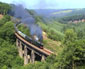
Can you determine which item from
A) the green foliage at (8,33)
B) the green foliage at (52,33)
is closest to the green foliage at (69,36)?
the green foliage at (8,33)

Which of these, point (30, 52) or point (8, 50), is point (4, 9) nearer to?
point (8, 50)

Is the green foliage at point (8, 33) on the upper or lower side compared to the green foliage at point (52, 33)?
upper

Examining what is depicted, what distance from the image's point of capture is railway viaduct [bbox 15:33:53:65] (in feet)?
86.3

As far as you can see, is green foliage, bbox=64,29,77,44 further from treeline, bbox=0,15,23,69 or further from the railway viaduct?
treeline, bbox=0,15,23,69

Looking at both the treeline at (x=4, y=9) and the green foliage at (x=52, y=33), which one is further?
the treeline at (x=4, y=9)

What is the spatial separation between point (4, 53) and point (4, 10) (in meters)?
42.1

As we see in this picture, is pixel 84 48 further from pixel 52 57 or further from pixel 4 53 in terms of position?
pixel 4 53

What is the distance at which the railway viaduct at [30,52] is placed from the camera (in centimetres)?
2630

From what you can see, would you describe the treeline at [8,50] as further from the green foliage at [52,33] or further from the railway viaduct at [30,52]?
the green foliage at [52,33]

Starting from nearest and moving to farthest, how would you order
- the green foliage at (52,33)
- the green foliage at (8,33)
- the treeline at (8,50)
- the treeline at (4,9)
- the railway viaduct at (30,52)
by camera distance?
the railway viaduct at (30,52), the treeline at (8,50), the green foliage at (8,33), the green foliage at (52,33), the treeline at (4,9)

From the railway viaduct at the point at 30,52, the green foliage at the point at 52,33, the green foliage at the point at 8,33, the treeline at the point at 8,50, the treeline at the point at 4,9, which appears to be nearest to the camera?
the railway viaduct at the point at 30,52

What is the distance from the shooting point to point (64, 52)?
17.3 meters

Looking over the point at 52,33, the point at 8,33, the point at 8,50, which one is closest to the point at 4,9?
the point at 52,33

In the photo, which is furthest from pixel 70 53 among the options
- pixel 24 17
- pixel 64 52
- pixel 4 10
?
A: pixel 4 10
